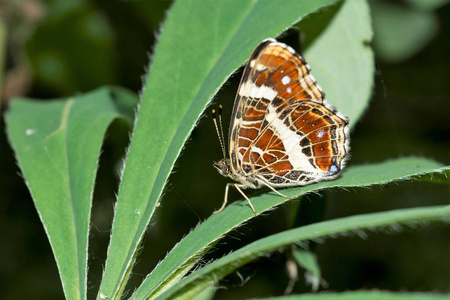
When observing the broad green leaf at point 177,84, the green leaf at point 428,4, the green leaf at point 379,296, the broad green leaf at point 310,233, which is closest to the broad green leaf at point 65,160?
the broad green leaf at point 177,84

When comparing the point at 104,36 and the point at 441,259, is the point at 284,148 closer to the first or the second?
the point at 441,259

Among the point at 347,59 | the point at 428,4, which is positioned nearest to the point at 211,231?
the point at 347,59

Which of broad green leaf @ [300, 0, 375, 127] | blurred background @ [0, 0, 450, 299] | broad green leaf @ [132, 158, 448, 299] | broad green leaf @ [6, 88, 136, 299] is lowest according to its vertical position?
blurred background @ [0, 0, 450, 299]

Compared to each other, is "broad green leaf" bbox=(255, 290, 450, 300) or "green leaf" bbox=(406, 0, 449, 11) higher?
"broad green leaf" bbox=(255, 290, 450, 300)

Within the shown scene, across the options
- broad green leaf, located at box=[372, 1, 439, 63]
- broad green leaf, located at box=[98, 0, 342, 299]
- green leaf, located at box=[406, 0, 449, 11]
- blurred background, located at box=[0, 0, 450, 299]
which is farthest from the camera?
broad green leaf, located at box=[372, 1, 439, 63]

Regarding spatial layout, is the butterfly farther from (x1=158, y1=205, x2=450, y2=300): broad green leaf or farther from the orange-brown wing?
(x1=158, y1=205, x2=450, y2=300): broad green leaf

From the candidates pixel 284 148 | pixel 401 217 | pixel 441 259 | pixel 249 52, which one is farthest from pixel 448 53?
pixel 401 217

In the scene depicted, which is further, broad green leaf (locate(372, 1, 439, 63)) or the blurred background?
broad green leaf (locate(372, 1, 439, 63))

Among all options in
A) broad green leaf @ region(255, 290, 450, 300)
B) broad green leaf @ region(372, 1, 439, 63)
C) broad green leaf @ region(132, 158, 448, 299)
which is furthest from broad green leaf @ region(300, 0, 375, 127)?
broad green leaf @ region(255, 290, 450, 300)
